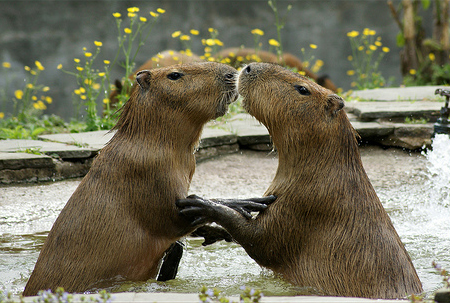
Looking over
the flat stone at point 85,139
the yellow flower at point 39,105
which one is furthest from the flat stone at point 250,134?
the yellow flower at point 39,105

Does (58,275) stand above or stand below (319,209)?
below

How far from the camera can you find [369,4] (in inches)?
523

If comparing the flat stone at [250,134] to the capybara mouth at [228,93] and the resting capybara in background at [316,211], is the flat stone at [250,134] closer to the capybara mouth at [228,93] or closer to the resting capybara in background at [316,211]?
the capybara mouth at [228,93]

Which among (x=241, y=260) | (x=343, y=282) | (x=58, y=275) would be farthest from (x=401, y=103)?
(x=58, y=275)

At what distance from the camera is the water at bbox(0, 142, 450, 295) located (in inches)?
138

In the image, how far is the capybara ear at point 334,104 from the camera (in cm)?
314

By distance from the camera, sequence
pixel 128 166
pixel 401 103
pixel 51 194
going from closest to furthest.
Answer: pixel 128 166, pixel 51 194, pixel 401 103

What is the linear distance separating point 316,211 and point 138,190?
99 cm

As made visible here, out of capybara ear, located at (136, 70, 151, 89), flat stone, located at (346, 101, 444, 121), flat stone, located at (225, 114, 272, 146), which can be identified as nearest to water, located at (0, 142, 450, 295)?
flat stone, located at (225, 114, 272, 146)

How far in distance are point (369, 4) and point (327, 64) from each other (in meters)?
1.67

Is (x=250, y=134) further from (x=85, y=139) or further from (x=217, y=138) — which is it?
(x=85, y=139)

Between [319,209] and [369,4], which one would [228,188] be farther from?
[369,4]

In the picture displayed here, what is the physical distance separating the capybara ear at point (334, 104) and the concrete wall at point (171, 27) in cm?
926

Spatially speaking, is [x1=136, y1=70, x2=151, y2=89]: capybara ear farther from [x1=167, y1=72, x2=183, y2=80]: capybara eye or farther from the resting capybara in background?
the resting capybara in background
